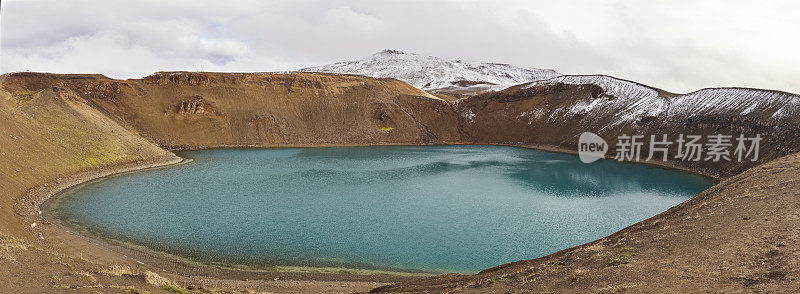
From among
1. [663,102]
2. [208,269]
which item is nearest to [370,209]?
[208,269]

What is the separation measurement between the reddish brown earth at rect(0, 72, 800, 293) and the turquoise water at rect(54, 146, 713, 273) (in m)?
2.23

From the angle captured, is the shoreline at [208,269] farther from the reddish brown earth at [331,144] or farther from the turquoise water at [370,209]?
the turquoise water at [370,209]

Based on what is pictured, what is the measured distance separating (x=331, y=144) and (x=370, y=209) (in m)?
46.2

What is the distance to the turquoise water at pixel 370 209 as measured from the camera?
2270 cm

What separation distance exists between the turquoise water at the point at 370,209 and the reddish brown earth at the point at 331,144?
223 cm

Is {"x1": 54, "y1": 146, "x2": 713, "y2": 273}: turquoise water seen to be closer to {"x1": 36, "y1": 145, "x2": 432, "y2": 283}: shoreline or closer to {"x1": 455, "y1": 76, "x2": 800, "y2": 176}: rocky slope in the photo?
{"x1": 36, "y1": 145, "x2": 432, "y2": 283}: shoreline

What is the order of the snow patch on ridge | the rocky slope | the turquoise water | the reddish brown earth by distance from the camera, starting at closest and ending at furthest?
1. the reddish brown earth
2. the turquoise water
3. the rocky slope
4. the snow patch on ridge

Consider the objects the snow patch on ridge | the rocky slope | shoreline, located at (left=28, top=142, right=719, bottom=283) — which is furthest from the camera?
the snow patch on ridge

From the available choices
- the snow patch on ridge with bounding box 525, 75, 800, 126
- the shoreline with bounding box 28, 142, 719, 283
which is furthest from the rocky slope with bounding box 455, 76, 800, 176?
the shoreline with bounding box 28, 142, 719, 283

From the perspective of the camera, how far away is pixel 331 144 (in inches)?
2995

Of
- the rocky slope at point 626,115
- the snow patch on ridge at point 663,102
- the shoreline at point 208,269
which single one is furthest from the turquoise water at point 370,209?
the snow patch on ridge at point 663,102

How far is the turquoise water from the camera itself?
74.5 feet

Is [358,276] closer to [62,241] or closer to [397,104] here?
[62,241]

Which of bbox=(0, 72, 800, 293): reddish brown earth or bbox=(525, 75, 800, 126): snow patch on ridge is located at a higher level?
bbox=(525, 75, 800, 126): snow patch on ridge
